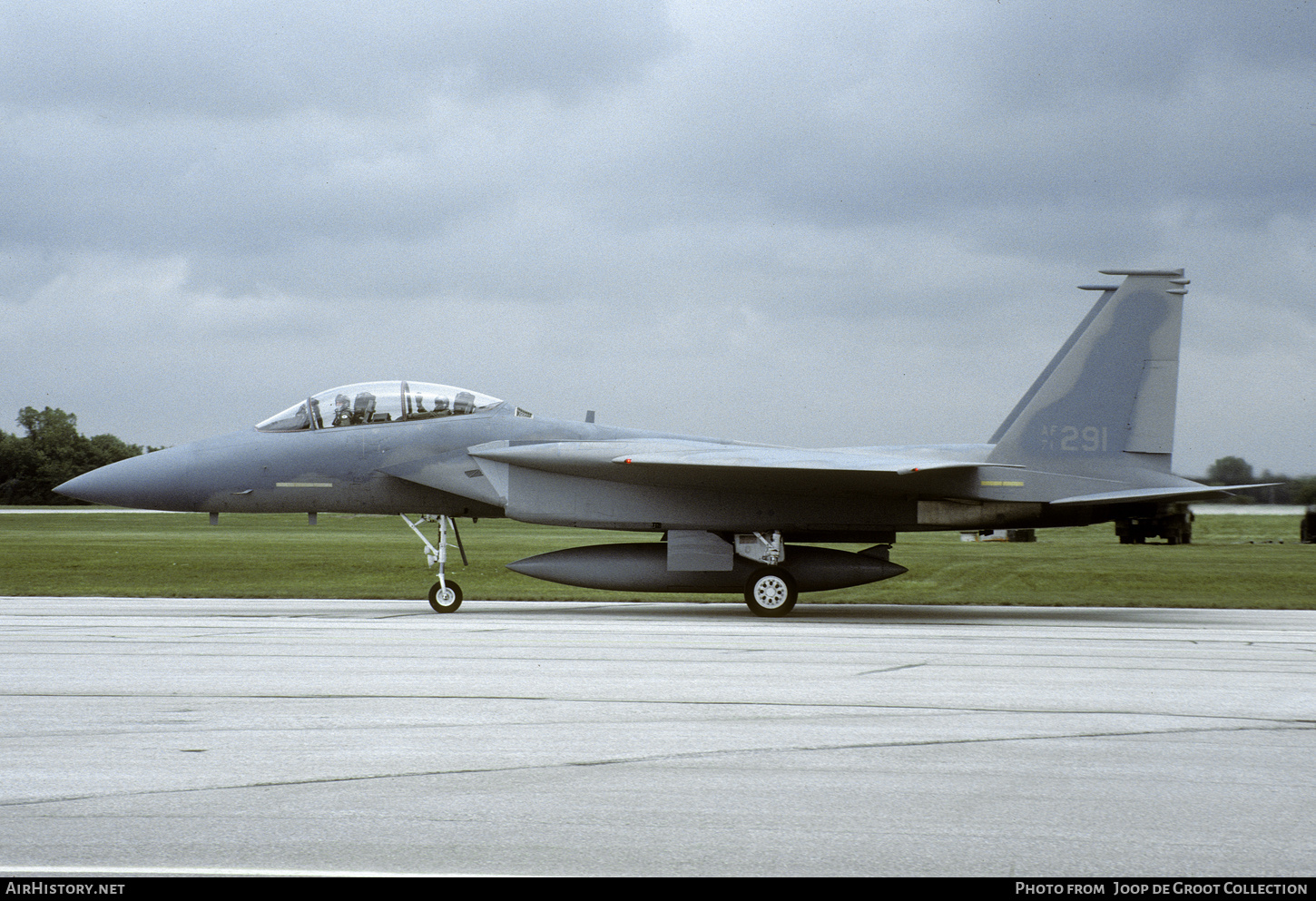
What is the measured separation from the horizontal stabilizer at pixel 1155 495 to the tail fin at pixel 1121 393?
676mm

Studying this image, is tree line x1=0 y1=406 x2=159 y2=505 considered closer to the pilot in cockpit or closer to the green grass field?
the green grass field

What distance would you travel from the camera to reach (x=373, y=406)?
1702 centimetres

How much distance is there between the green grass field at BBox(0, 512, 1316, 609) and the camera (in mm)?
21031

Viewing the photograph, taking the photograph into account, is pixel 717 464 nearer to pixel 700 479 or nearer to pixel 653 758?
pixel 700 479

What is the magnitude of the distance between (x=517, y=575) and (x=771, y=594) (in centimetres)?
1192

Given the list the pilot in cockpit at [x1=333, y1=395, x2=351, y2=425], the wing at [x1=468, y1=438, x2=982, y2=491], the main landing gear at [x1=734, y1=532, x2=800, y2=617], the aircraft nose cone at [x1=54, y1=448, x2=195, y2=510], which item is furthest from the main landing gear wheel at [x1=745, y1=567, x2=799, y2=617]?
the aircraft nose cone at [x1=54, y1=448, x2=195, y2=510]

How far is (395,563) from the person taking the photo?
28.9 meters

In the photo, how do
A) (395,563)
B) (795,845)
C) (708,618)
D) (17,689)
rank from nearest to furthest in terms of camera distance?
(795,845) → (17,689) → (708,618) → (395,563)

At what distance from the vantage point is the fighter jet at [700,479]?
1638cm

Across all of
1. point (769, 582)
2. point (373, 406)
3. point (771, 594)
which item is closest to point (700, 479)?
point (769, 582)

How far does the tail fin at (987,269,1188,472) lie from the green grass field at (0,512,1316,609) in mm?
3688

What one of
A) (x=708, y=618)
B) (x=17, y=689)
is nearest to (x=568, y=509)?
(x=708, y=618)

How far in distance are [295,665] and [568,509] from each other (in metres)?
7.33
